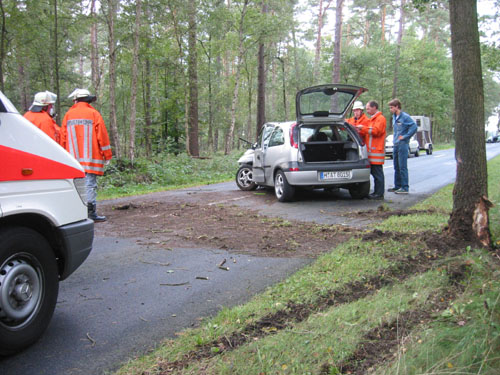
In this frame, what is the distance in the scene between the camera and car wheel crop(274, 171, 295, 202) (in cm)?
888

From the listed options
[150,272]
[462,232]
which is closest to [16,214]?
[150,272]

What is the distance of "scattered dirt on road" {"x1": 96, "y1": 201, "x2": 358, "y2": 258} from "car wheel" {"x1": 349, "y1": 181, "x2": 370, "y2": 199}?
2.88 meters

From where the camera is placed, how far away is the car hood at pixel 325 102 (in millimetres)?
8547

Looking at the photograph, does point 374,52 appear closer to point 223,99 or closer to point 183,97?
point 223,99

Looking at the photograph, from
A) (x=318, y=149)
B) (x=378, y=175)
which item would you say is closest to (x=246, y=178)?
(x=318, y=149)

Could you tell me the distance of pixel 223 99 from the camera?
30469mm

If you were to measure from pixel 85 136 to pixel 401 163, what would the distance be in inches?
270

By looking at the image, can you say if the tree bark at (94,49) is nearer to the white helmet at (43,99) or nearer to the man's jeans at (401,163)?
the white helmet at (43,99)

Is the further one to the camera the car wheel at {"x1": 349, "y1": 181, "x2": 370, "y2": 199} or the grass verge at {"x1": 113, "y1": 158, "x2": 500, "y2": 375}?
the car wheel at {"x1": 349, "y1": 181, "x2": 370, "y2": 199}

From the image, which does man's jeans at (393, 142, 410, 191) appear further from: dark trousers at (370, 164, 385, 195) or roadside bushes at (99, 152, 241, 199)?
roadside bushes at (99, 152, 241, 199)

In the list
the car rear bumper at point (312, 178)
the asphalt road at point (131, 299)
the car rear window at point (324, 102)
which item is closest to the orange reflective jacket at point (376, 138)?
the car rear bumper at point (312, 178)

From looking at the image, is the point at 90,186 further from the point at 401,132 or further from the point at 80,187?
the point at 401,132

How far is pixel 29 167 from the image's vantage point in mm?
2822

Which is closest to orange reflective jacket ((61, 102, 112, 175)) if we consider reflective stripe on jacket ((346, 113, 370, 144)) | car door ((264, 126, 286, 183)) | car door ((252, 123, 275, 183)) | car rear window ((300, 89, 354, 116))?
car door ((264, 126, 286, 183))
